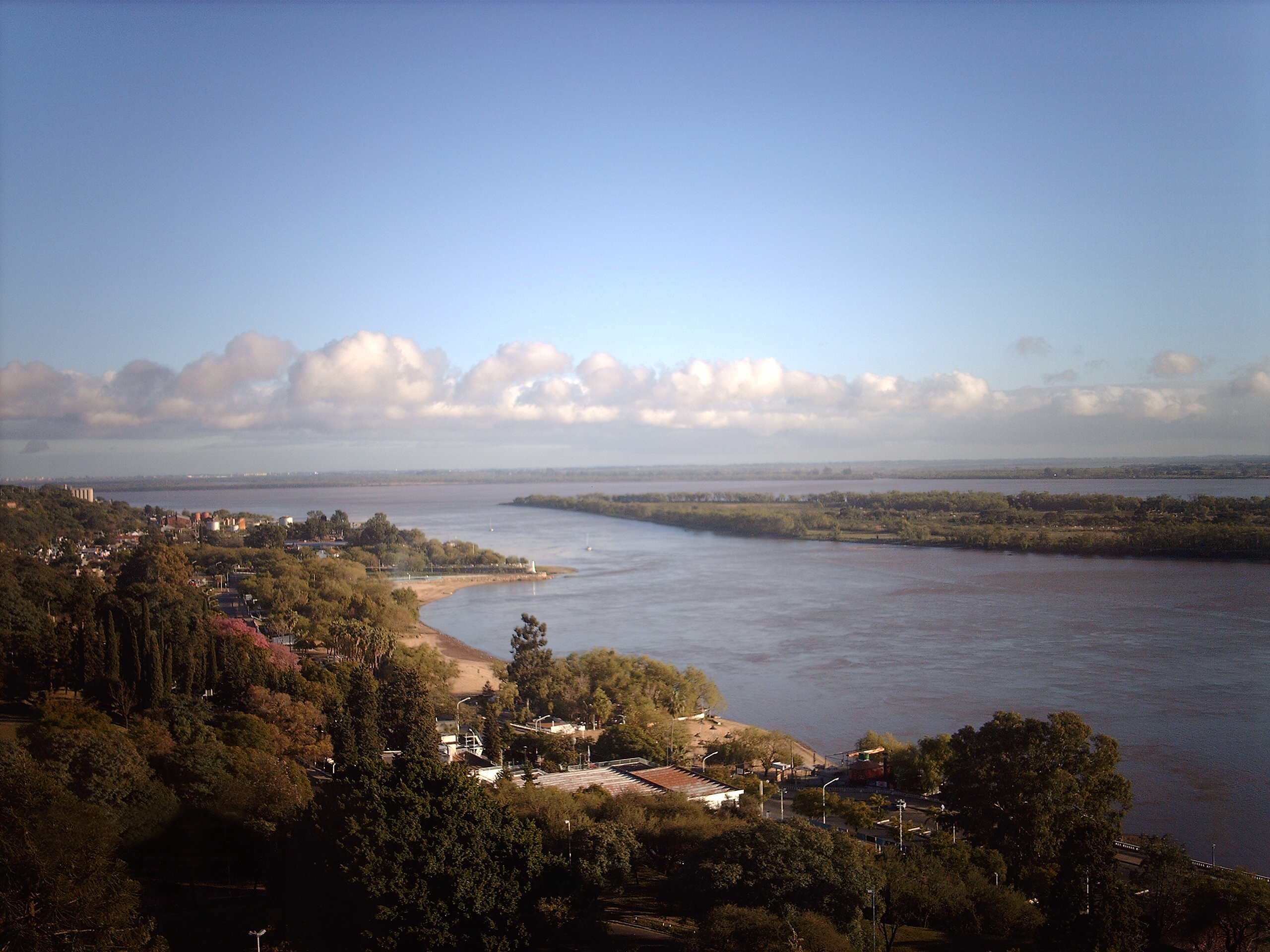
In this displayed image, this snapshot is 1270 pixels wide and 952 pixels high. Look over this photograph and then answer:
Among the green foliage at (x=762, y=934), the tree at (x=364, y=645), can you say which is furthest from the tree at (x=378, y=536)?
the green foliage at (x=762, y=934)

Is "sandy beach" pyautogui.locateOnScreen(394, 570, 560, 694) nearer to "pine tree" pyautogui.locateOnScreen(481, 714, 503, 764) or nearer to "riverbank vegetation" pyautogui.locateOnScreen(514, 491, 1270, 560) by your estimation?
"pine tree" pyautogui.locateOnScreen(481, 714, 503, 764)

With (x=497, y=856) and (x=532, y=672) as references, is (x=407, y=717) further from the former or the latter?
(x=497, y=856)

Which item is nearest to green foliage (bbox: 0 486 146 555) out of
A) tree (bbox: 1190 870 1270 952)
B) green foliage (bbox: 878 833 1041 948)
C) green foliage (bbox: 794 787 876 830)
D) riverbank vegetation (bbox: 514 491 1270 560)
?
green foliage (bbox: 794 787 876 830)

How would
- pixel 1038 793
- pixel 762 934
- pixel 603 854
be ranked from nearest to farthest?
1. pixel 762 934
2. pixel 603 854
3. pixel 1038 793

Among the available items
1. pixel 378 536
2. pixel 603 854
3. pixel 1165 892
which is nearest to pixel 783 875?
pixel 603 854

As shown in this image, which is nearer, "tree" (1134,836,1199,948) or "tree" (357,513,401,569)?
"tree" (1134,836,1199,948)

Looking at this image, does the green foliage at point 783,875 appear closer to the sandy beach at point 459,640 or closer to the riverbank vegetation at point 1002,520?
the sandy beach at point 459,640
